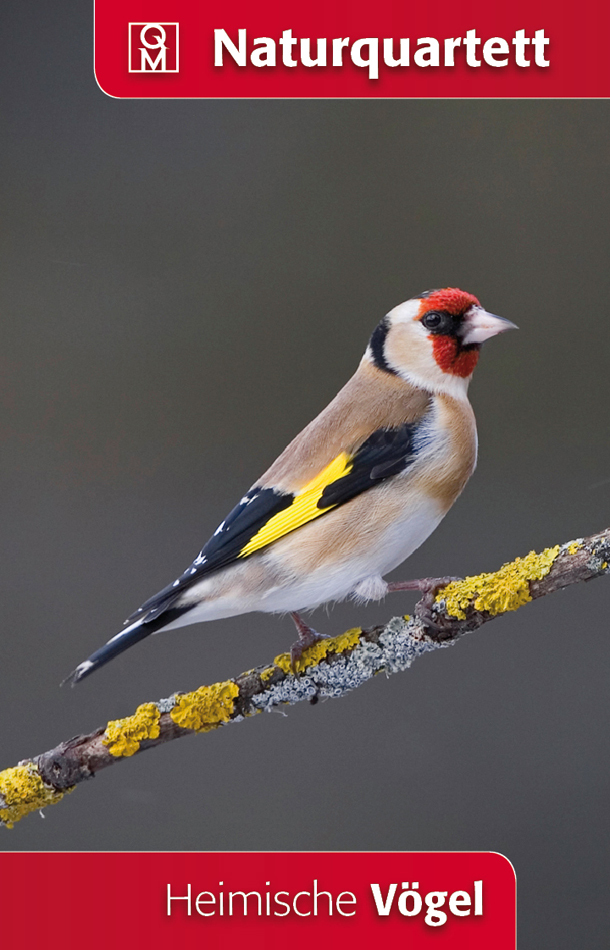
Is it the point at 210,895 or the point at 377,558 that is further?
the point at 210,895

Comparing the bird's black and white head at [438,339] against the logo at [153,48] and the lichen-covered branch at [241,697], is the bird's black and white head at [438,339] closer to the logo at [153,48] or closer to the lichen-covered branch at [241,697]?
the lichen-covered branch at [241,697]

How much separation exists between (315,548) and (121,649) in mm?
234

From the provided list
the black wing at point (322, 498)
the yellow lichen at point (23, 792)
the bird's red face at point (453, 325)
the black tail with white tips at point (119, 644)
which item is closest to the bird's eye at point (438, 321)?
the bird's red face at point (453, 325)

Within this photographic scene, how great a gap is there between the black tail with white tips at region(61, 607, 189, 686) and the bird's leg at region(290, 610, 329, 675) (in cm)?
15

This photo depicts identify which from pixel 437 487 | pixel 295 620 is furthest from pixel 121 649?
pixel 437 487

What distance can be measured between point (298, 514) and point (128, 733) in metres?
0.30

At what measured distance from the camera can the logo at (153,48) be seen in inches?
53.9

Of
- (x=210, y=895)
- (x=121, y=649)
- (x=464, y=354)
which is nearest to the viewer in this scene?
(x=121, y=649)

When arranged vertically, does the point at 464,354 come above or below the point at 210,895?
above

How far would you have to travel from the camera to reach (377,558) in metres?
1.11

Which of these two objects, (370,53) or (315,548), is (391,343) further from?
(370,53)

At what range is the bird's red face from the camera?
1.16 meters

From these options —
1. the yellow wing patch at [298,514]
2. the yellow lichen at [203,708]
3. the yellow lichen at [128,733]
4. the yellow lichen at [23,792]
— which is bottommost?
the yellow lichen at [23,792]

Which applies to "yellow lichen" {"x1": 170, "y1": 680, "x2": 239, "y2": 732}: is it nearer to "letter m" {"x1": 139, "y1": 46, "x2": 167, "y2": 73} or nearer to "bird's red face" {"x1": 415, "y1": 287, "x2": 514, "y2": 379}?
"bird's red face" {"x1": 415, "y1": 287, "x2": 514, "y2": 379}
